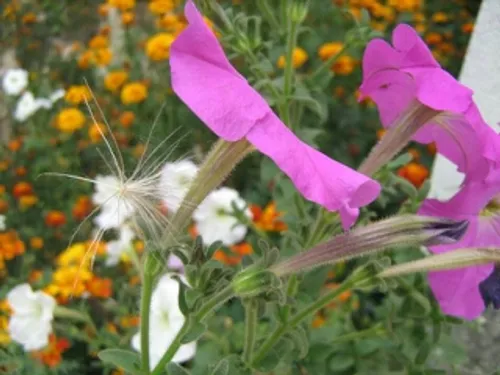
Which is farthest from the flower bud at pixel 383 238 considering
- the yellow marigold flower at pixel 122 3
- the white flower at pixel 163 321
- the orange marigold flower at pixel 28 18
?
the orange marigold flower at pixel 28 18

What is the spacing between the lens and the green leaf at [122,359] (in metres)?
0.67

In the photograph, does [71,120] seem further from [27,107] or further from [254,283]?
[254,283]

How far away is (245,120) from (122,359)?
31cm

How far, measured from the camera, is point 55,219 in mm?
1491

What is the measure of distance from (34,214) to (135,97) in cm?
35

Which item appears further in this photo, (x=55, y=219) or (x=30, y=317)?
(x=55, y=219)

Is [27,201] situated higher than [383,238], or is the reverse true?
[383,238]

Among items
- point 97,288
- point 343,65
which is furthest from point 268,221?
point 343,65

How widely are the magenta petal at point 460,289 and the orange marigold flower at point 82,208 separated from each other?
0.94 m

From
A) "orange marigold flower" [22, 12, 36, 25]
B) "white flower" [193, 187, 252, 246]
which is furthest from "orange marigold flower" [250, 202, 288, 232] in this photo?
"orange marigold flower" [22, 12, 36, 25]

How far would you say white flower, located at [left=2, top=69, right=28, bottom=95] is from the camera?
183cm

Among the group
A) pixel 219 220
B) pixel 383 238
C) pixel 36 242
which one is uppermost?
pixel 383 238

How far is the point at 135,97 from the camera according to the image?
171 cm

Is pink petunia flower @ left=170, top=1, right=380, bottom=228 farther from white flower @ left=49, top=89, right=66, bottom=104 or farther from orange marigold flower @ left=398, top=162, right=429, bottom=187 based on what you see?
white flower @ left=49, top=89, right=66, bottom=104
